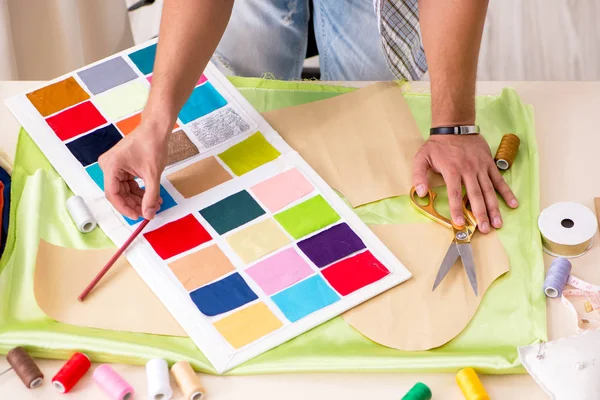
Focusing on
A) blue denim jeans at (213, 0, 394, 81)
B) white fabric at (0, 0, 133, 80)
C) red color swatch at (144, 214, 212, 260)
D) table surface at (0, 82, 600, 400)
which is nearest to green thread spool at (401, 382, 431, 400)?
table surface at (0, 82, 600, 400)

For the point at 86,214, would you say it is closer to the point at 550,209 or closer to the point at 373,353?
the point at 373,353

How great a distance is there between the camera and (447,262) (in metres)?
1.12

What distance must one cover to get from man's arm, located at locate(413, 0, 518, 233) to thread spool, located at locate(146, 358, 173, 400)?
48 centimetres

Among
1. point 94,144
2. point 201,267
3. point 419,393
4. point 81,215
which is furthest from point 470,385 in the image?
point 94,144

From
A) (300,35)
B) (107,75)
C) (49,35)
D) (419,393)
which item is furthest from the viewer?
(49,35)

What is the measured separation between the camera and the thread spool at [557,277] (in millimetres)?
1089

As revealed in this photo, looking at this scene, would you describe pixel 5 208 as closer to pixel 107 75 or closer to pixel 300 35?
pixel 107 75

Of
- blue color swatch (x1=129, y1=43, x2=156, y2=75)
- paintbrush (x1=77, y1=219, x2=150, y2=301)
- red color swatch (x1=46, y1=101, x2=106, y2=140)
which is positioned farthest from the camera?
blue color swatch (x1=129, y1=43, x2=156, y2=75)

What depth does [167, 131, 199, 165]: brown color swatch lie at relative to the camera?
127 cm

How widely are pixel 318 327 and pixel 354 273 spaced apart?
10 cm

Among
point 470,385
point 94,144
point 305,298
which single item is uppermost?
point 94,144

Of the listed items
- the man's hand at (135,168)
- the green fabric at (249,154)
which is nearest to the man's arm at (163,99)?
the man's hand at (135,168)

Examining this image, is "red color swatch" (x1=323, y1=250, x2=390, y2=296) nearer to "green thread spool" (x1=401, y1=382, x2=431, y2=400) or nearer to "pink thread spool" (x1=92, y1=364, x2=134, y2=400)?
"green thread spool" (x1=401, y1=382, x2=431, y2=400)

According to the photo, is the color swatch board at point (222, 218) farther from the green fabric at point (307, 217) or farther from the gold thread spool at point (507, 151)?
the gold thread spool at point (507, 151)
